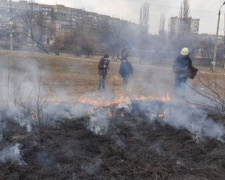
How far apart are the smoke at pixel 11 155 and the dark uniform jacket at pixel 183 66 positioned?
5.20m

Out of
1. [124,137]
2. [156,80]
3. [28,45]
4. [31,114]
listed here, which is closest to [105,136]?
[124,137]

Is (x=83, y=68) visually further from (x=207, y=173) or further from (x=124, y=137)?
(x=207, y=173)

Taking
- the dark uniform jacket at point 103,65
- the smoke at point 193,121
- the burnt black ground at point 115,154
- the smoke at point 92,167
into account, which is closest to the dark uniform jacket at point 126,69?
the dark uniform jacket at point 103,65

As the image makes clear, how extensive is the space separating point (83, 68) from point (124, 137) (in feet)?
41.2

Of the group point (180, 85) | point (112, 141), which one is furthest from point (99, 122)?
point (180, 85)

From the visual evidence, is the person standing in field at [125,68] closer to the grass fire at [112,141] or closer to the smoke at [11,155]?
the grass fire at [112,141]

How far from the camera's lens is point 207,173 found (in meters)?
3.40

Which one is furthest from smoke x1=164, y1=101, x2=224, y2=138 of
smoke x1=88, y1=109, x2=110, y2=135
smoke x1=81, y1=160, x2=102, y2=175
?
smoke x1=81, y1=160, x2=102, y2=175

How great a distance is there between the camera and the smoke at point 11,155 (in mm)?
3506

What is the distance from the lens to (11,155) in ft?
11.9

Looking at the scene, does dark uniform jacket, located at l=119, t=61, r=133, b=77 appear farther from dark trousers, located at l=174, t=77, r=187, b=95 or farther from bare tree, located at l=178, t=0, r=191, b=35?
bare tree, located at l=178, t=0, r=191, b=35

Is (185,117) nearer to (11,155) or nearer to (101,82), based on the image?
(11,155)

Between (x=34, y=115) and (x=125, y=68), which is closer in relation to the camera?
(x=34, y=115)

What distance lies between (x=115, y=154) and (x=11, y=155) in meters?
1.67
